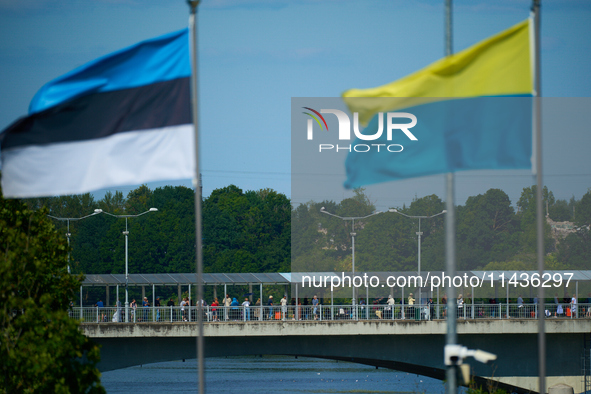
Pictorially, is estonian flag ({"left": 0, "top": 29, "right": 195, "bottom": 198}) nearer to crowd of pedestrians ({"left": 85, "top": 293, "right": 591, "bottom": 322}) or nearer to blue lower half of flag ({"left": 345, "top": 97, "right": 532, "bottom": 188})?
blue lower half of flag ({"left": 345, "top": 97, "right": 532, "bottom": 188})

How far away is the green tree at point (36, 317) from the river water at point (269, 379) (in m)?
34.8

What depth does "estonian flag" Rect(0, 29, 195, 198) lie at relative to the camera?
12.9m

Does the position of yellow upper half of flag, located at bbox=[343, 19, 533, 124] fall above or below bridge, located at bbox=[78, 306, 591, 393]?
above

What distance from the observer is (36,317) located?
52.1ft

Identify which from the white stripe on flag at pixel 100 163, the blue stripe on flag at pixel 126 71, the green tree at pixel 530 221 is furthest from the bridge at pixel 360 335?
the green tree at pixel 530 221

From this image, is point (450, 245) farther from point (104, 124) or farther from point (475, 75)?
point (104, 124)

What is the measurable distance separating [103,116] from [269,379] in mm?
49319

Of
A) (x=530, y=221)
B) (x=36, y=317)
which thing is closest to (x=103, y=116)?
(x=36, y=317)

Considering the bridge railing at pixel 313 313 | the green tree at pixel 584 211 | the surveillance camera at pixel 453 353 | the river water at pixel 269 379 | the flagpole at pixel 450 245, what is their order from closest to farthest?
the surveillance camera at pixel 453 353
the flagpole at pixel 450 245
the bridge railing at pixel 313 313
the river water at pixel 269 379
the green tree at pixel 584 211

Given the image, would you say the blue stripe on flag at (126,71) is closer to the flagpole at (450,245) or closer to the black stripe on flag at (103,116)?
the black stripe on flag at (103,116)

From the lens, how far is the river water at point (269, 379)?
5297 cm

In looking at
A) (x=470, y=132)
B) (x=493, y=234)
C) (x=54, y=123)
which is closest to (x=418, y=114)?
(x=470, y=132)

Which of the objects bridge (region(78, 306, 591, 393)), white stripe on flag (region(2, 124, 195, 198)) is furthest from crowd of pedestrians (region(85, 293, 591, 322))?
white stripe on flag (region(2, 124, 195, 198))

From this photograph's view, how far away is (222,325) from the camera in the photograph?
37.0m
